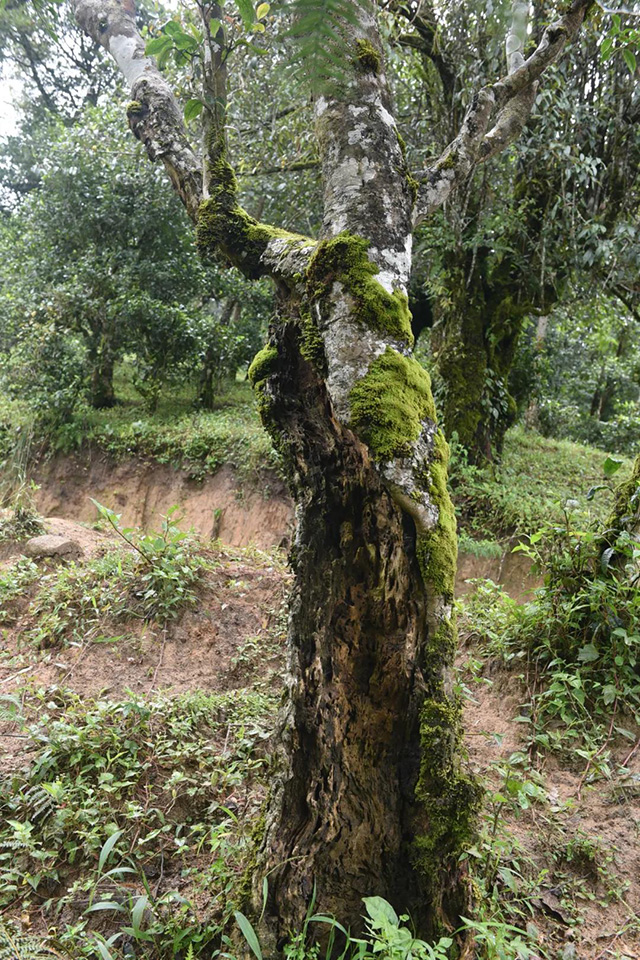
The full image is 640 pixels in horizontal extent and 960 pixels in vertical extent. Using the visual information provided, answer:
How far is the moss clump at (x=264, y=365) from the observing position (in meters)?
2.48

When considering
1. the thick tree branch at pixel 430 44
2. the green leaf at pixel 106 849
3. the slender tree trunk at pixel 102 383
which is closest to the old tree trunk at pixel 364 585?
the green leaf at pixel 106 849

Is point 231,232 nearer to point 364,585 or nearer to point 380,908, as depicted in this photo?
point 364,585

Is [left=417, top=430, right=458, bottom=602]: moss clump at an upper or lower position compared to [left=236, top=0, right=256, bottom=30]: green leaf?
lower

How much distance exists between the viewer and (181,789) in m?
2.98

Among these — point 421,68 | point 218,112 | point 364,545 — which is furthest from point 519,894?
point 421,68

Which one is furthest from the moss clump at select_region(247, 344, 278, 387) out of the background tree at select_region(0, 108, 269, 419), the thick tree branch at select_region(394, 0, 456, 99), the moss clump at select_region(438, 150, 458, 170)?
the background tree at select_region(0, 108, 269, 419)

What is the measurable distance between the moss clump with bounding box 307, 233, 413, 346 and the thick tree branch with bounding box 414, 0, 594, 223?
72cm

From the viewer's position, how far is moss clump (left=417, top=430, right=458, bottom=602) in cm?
209

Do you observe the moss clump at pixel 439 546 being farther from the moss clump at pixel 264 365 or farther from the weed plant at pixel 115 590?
the weed plant at pixel 115 590

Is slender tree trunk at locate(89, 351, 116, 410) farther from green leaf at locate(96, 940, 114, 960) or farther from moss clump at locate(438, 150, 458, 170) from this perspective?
green leaf at locate(96, 940, 114, 960)

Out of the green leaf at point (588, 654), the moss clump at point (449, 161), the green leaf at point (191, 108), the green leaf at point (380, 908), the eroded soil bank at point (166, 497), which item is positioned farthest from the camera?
the eroded soil bank at point (166, 497)

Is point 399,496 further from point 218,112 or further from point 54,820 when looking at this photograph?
point 218,112

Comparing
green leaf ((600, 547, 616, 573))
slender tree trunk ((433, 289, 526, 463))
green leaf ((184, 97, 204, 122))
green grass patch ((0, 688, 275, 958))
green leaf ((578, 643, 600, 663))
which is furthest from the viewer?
slender tree trunk ((433, 289, 526, 463))

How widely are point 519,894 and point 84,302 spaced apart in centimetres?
886
